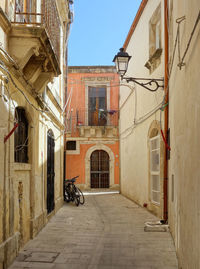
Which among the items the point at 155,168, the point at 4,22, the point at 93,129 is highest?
the point at 4,22

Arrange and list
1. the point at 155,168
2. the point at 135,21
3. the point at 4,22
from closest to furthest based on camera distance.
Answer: the point at 4,22 → the point at 155,168 → the point at 135,21

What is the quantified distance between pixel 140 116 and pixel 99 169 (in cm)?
972

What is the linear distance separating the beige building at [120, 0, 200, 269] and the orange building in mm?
4881

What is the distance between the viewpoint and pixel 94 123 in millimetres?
20906

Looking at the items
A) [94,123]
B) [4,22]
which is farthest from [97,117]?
[4,22]

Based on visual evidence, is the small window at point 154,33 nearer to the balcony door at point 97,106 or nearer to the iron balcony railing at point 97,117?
the iron balcony railing at point 97,117

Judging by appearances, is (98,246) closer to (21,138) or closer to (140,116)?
(21,138)

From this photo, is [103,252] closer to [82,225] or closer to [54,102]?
[82,225]

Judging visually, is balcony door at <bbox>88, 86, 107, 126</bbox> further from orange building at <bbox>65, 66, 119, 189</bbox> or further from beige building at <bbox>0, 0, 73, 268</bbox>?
beige building at <bbox>0, 0, 73, 268</bbox>

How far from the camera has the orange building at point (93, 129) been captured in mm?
20469

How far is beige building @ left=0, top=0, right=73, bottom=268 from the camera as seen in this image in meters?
4.88

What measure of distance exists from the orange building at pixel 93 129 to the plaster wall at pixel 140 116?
5.16m

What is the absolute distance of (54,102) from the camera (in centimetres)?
1022

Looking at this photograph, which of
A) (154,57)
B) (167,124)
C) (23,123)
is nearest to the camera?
(23,123)
